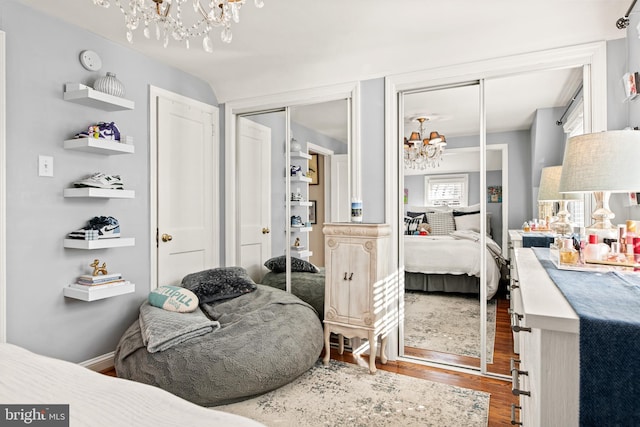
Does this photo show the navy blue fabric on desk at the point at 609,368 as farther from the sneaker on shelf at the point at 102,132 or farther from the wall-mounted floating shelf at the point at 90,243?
the sneaker on shelf at the point at 102,132

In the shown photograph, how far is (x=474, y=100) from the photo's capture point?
112 inches

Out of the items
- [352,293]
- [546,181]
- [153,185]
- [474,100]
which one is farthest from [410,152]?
[153,185]

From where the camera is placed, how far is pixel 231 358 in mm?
2262

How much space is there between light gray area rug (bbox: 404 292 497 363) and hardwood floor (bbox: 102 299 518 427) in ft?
0.20

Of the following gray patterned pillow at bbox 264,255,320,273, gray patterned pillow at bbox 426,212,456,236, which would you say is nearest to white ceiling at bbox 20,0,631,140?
gray patterned pillow at bbox 426,212,456,236

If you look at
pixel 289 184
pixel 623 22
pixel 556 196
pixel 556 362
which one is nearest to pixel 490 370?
pixel 556 196

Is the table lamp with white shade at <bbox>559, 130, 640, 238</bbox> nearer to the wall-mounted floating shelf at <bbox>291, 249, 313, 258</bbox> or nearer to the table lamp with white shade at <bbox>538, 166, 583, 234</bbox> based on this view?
the table lamp with white shade at <bbox>538, 166, 583, 234</bbox>

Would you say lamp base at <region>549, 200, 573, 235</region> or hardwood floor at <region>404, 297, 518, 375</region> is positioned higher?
lamp base at <region>549, 200, 573, 235</region>

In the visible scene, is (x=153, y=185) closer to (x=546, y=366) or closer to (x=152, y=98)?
(x=152, y=98)

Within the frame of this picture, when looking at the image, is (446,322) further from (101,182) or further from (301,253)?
(101,182)

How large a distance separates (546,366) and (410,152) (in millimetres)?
2350

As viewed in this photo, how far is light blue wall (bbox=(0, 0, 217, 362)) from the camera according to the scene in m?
2.28

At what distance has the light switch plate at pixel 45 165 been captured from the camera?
238cm

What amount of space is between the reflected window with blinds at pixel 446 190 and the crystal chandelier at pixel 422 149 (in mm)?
140
